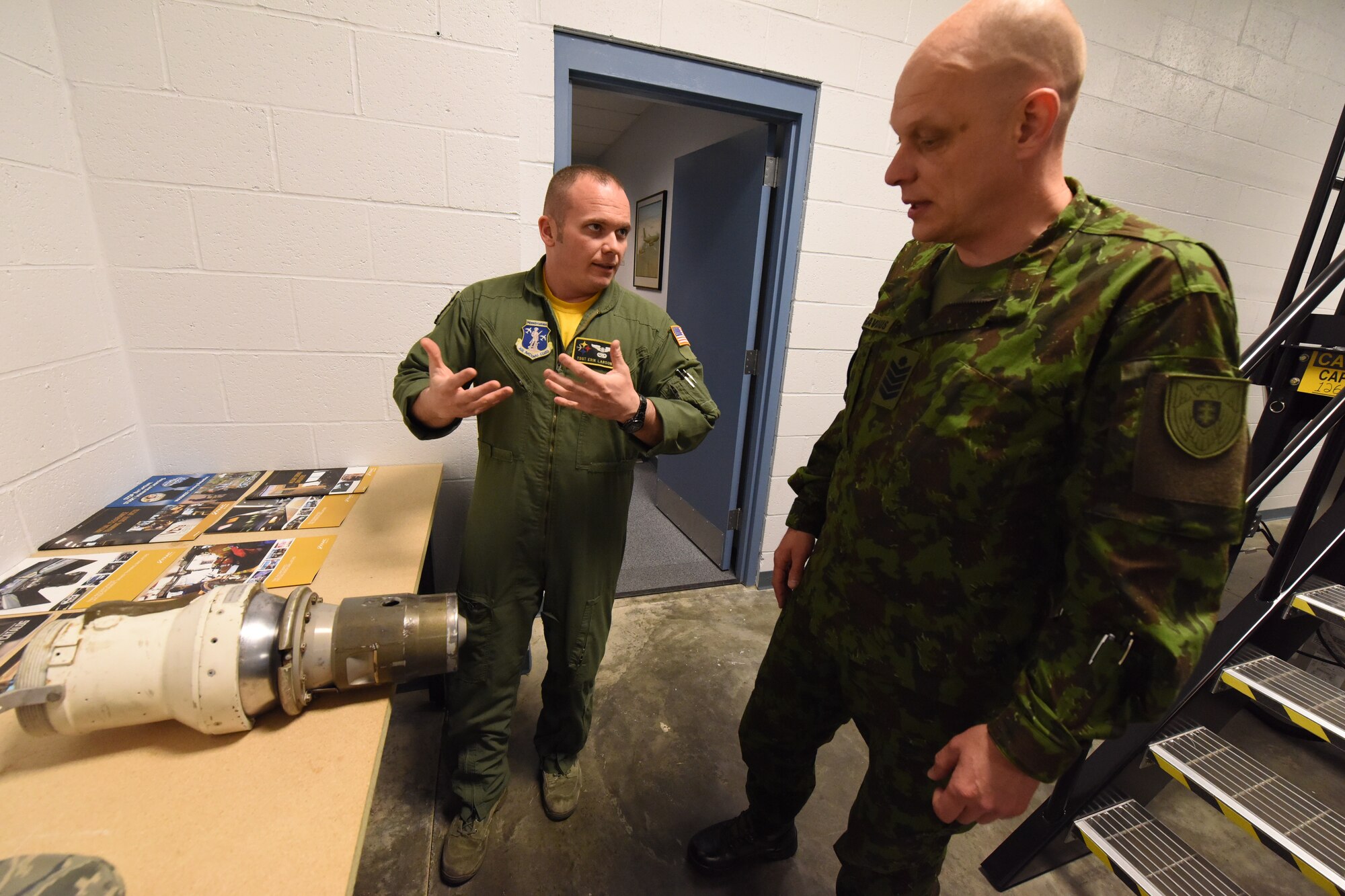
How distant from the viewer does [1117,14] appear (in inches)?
90.9

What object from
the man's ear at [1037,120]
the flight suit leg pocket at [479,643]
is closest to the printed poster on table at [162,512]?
the flight suit leg pocket at [479,643]

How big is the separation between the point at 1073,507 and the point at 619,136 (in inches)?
200

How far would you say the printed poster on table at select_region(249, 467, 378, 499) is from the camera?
4.76 ft

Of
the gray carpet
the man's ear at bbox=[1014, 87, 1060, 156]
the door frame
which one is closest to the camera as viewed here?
the man's ear at bbox=[1014, 87, 1060, 156]

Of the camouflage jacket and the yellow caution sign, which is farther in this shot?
the yellow caution sign

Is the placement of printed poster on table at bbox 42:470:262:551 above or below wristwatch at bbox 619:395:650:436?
below

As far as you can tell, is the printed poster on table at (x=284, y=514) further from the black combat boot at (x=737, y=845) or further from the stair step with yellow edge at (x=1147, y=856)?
the stair step with yellow edge at (x=1147, y=856)

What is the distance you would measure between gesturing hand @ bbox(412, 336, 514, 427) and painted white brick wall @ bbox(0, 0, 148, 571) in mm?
779

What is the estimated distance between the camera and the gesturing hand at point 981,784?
746 millimetres

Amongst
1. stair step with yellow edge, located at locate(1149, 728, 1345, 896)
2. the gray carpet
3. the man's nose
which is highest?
the man's nose

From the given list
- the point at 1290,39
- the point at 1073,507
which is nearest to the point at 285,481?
the point at 1073,507

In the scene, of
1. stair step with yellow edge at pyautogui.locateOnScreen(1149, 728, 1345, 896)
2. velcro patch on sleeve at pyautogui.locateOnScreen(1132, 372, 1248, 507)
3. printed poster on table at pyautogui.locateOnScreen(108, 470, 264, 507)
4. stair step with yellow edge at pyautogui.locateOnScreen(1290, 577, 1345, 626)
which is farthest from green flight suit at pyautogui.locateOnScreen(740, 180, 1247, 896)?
printed poster on table at pyautogui.locateOnScreen(108, 470, 264, 507)

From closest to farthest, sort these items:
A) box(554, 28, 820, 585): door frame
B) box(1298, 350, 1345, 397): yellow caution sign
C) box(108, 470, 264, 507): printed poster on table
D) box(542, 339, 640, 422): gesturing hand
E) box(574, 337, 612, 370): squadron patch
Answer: box(542, 339, 640, 422): gesturing hand
box(574, 337, 612, 370): squadron patch
box(108, 470, 264, 507): printed poster on table
box(1298, 350, 1345, 397): yellow caution sign
box(554, 28, 820, 585): door frame

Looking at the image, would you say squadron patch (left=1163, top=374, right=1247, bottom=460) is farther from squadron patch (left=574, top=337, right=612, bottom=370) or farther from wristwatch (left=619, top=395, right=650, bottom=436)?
squadron patch (left=574, top=337, right=612, bottom=370)
